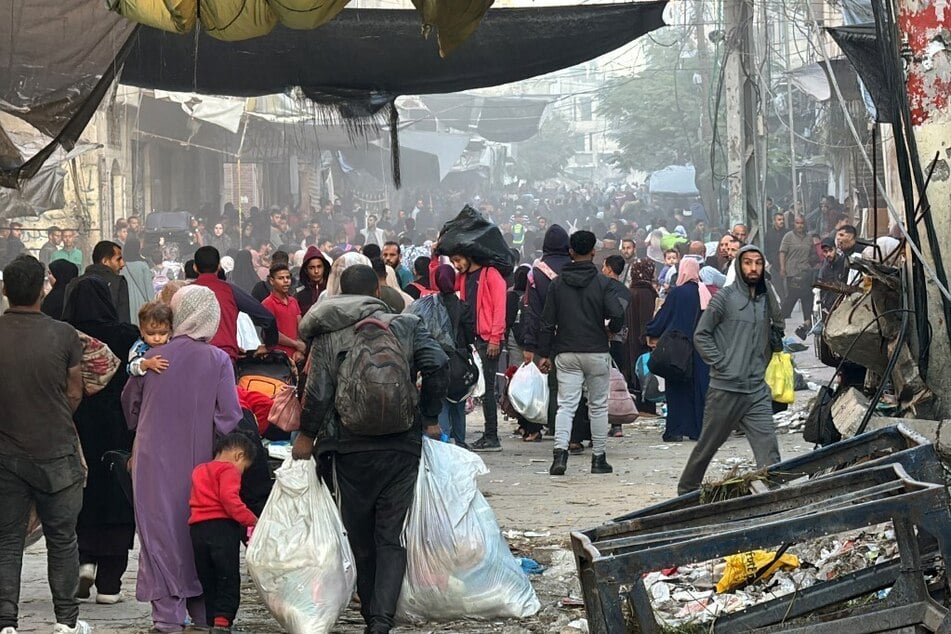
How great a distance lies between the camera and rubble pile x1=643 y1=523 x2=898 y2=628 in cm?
585

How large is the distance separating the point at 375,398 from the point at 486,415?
6608 millimetres

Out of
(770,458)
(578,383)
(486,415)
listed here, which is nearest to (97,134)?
(486,415)

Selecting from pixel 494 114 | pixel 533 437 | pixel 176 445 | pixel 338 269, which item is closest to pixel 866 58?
pixel 338 269

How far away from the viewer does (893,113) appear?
23.5 ft

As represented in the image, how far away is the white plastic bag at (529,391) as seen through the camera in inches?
469

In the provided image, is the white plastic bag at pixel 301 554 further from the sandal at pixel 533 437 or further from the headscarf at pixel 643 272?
the headscarf at pixel 643 272

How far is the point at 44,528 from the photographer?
20.0 ft

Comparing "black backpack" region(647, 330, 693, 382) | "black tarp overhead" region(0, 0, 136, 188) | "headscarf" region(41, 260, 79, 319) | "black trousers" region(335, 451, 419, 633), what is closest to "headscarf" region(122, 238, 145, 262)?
"black backpack" region(647, 330, 693, 382)

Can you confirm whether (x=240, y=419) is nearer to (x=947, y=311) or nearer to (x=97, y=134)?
(x=947, y=311)

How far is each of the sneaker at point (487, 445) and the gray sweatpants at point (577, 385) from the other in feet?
5.60

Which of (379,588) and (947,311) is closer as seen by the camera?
(379,588)

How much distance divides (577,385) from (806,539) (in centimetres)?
673

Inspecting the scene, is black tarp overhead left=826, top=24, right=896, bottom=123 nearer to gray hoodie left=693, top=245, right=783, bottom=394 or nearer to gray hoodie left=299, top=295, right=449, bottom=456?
gray hoodie left=693, top=245, right=783, bottom=394

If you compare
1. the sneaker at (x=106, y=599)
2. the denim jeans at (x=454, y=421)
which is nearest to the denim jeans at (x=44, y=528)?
the sneaker at (x=106, y=599)
